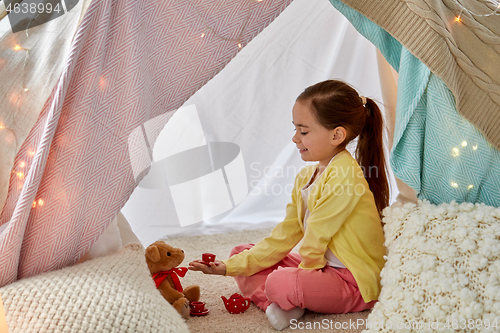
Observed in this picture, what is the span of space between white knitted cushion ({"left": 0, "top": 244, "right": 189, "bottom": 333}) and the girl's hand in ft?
0.93

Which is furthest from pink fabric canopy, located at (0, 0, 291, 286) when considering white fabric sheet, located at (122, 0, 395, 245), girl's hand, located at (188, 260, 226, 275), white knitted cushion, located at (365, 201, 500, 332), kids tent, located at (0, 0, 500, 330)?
white fabric sheet, located at (122, 0, 395, 245)

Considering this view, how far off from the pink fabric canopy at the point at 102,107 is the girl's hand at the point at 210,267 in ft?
1.09

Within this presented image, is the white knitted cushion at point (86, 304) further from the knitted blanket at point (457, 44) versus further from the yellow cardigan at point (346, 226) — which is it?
the knitted blanket at point (457, 44)

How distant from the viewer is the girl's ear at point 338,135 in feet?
4.27

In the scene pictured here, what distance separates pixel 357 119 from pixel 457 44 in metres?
0.35

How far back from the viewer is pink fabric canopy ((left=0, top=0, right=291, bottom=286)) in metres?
1.00

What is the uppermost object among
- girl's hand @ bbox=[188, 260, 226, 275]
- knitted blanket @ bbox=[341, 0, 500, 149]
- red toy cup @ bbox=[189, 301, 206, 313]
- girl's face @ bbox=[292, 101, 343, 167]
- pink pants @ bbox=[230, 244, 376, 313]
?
knitted blanket @ bbox=[341, 0, 500, 149]

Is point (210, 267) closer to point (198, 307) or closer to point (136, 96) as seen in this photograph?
point (198, 307)

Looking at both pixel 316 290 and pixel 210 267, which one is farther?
pixel 210 267

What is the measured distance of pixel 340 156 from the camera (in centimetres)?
131

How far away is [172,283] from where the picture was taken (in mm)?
1274

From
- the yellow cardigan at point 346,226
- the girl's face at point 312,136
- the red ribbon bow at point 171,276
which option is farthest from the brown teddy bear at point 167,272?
the girl's face at point 312,136

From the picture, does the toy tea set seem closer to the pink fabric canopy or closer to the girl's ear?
the pink fabric canopy

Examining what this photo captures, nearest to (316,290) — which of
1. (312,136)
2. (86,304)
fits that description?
(312,136)
